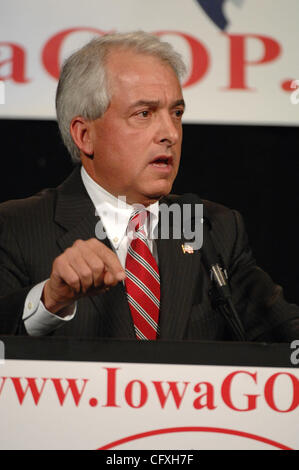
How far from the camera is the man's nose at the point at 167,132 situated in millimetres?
1485

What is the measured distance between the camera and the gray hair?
5.04 feet

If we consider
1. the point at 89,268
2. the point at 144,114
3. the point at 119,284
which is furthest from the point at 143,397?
the point at 144,114

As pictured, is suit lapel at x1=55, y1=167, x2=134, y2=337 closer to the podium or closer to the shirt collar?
the shirt collar

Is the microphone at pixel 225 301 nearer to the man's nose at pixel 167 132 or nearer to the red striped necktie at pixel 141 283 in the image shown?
the red striped necktie at pixel 141 283

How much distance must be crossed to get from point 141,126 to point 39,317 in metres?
0.58

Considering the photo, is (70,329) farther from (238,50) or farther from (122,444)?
(238,50)

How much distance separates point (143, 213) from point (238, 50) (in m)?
0.58

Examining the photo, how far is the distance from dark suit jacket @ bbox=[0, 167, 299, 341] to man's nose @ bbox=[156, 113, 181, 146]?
230mm

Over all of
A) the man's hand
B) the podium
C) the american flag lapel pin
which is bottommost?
the podium

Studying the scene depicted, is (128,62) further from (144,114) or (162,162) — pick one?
(162,162)

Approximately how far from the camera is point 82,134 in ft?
5.30

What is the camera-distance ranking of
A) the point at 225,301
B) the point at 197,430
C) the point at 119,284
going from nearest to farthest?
the point at 197,430
the point at 225,301
the point at 119,284

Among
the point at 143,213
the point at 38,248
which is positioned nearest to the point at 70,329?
the point at 38,248

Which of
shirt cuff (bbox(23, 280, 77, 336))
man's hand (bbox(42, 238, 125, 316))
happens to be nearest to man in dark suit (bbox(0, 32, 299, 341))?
shirt cuff (bbox(23, 280, 77, 336))
